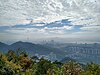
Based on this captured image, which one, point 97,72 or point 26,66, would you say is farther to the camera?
point 26,66

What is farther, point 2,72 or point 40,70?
point 40,70

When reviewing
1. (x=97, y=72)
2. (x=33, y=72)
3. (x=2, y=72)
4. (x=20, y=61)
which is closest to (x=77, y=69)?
(x=97, y=72)

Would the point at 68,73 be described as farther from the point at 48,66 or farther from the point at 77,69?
the point at 48,66

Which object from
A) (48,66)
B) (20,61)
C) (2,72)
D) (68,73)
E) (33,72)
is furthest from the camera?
(20,61)

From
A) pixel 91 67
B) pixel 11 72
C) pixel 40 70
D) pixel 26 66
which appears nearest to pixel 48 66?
pixel 40 70

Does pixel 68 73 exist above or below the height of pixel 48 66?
above

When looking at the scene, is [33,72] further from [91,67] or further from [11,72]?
[91,67]

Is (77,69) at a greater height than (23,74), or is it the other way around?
(77,69)

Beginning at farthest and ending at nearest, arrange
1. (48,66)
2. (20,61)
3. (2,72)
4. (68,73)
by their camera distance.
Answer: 1. (20,61)
2. (48,66)
3. (2,72)
4. (68,73)

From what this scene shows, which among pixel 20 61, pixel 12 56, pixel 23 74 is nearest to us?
pixel 23 74
